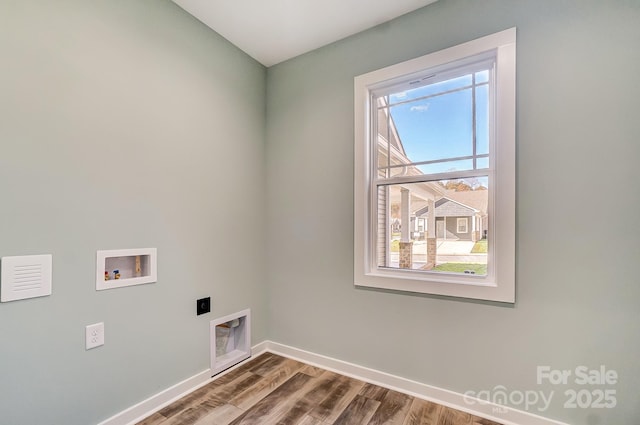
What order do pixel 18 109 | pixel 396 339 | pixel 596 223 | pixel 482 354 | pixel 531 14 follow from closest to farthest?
1. pixel 18 109
2. pixel 596 223
3. pixel 531 14
4. pixel 482 354
5. pixel 396 339

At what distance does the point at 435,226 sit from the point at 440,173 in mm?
370

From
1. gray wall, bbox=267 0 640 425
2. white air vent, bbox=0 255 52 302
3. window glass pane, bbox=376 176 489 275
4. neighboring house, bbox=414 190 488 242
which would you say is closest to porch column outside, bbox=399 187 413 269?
window glass pane, bbox=376 176 489 275

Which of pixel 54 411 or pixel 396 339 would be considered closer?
pixel 54 411

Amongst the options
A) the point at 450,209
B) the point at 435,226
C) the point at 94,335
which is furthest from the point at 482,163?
the point at 94,335

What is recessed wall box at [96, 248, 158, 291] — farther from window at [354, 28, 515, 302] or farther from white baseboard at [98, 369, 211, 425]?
window at [354, 28, 515, 302]

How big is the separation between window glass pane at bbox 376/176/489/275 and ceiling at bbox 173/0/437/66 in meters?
1.22

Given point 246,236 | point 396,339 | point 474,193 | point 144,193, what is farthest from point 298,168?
point 396,339

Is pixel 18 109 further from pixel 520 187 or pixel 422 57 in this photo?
pixel 520 187

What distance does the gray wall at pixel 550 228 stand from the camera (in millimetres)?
1416

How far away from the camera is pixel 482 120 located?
1.85m

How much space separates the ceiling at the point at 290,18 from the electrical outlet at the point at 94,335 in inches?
81.9

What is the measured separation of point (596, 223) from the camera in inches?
57.4

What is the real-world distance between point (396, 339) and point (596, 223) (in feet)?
4.37

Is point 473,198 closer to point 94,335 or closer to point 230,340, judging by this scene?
point 230,340
